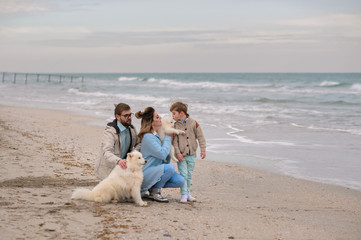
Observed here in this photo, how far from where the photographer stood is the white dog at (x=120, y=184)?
18.3ft

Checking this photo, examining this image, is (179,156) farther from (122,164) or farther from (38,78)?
(38,78)

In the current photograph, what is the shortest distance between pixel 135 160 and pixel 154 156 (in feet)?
1.48

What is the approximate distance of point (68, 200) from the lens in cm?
568

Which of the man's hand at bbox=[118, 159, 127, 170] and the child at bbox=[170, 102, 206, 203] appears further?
the child at bbox=[170, 102, 206, 203]

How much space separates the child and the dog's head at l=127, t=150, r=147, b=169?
0.80 metres

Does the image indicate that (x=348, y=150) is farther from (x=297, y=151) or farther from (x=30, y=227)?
(x=30, y=227)

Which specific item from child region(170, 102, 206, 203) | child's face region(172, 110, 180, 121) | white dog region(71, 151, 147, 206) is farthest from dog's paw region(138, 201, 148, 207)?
child's face region(172, 110, 180, 121)

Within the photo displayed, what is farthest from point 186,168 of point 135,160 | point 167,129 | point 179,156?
point 135,160

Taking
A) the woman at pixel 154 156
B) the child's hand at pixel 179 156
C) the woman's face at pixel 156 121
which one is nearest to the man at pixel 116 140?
the woman at pixel 154 156

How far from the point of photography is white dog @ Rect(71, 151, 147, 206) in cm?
557

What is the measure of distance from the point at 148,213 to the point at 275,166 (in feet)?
16.2

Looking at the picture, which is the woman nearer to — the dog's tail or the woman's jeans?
the woman's jeans

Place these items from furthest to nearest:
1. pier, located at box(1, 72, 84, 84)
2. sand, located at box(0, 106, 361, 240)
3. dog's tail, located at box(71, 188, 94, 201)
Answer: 1. pier, located at box(1, 72, 84, 84)
2. dog's tail, located at box(71, 188, 94, 201)
3. sand, located at box(0, 106, 361, 240)

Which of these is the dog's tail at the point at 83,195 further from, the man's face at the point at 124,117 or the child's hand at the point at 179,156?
the child's hand at the point at 179,156
